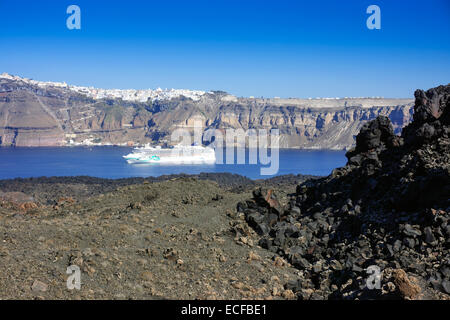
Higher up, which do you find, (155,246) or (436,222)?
(436,222)

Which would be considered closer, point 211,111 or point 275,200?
point 275,200

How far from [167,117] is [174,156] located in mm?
98428

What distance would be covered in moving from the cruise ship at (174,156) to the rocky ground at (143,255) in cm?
6874

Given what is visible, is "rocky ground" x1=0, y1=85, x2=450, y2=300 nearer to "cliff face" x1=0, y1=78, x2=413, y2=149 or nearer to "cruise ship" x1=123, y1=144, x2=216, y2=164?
"cruise ship" x1=123, y1=144, x2=216, y2=164

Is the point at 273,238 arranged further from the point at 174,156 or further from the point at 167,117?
the point at 167,117

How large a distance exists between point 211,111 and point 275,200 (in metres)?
A: 179

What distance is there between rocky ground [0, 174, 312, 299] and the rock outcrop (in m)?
0.61

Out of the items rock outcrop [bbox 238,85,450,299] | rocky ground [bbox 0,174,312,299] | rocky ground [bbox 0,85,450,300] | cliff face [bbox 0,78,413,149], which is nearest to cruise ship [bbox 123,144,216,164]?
cliff face [bbox 0,78,413,149]

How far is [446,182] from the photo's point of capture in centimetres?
792

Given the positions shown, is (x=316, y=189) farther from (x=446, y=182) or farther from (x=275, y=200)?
(x=446, y=182)

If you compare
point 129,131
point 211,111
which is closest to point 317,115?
point 211,111
